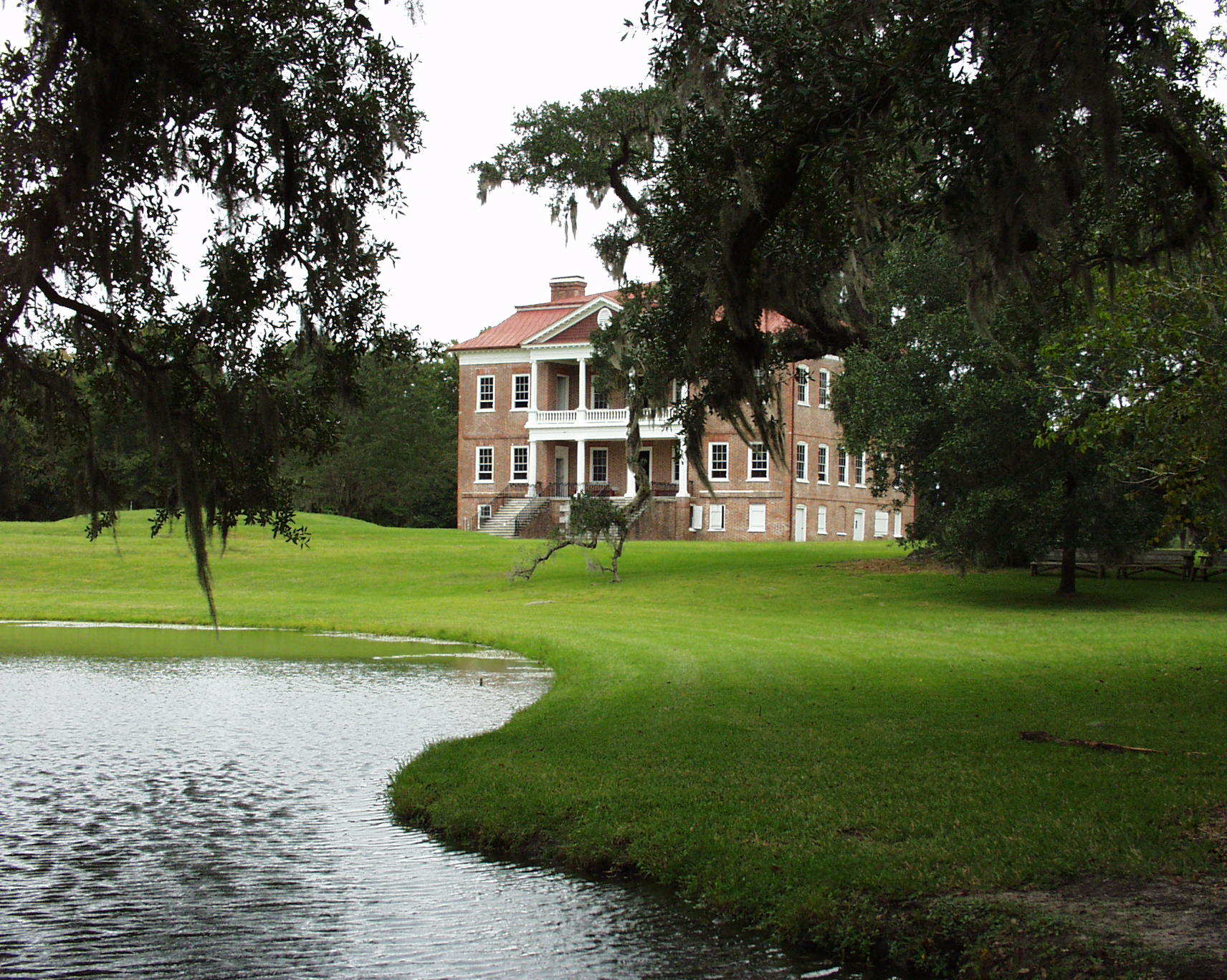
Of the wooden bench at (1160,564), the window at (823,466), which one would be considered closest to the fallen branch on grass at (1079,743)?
the wooden bench at (1160,564)

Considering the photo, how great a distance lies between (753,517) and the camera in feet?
171

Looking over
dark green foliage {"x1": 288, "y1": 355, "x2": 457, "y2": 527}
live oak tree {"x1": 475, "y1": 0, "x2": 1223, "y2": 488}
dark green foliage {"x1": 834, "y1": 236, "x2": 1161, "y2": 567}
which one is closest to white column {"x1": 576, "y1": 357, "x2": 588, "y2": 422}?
dark green foliage {"x1": 288, "y1": 355, "x2": 457, "y2": 527}

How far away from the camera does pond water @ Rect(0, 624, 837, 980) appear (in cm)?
677

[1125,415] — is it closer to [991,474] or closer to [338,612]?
[991,474]

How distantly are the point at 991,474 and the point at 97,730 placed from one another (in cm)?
1848

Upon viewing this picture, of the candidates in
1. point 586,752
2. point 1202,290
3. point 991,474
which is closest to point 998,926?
point 586,752

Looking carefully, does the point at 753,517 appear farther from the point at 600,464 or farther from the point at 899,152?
the point at 899,152

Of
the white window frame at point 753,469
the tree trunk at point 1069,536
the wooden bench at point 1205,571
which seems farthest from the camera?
the white window frame at point 753,469

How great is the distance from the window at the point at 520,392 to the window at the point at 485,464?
2.32m

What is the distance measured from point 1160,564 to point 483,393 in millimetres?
32802

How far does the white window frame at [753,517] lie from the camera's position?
2045 inches

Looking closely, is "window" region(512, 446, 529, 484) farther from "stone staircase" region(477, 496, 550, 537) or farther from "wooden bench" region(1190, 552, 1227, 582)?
"wooden bench" region(1190, 552, 1227, 582)

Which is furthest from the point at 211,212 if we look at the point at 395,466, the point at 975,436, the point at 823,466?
the point at 395,466

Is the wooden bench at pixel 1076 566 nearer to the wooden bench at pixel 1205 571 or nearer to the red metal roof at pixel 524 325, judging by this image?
the wooden bench at pixel 1205 571
